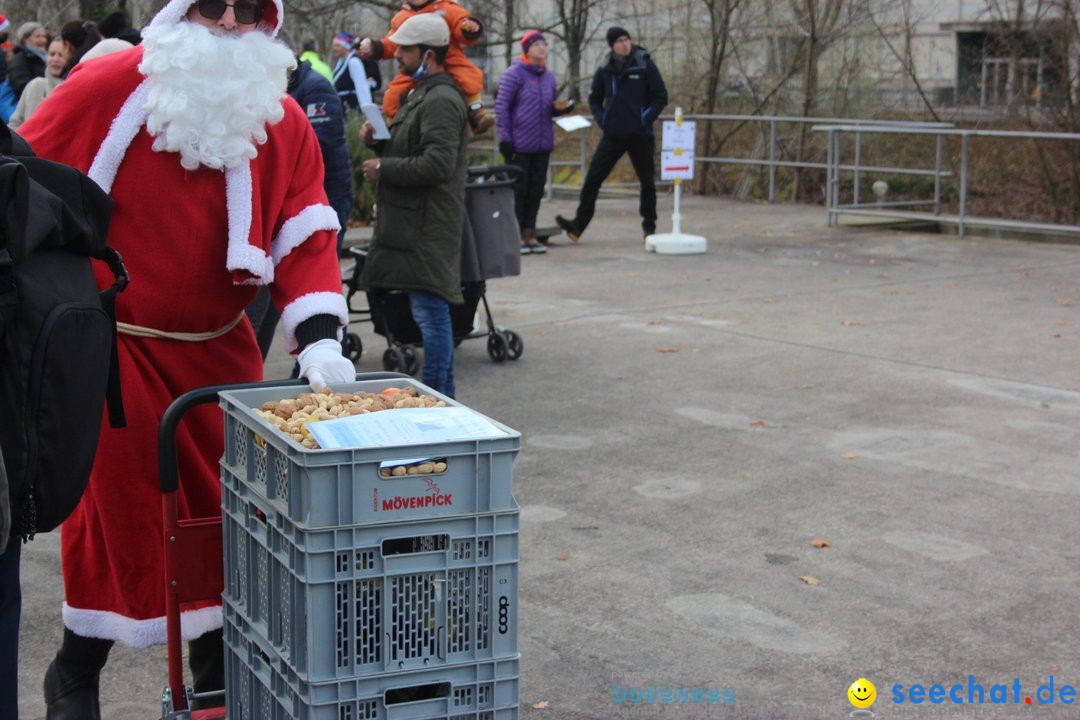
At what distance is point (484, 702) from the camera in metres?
2.47

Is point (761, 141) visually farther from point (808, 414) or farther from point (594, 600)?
point (594, 600)

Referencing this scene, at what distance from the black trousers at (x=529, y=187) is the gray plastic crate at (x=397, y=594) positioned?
428 inches

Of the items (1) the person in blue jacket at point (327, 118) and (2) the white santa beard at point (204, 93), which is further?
(1) the person in blue jacket at point (327, 118)

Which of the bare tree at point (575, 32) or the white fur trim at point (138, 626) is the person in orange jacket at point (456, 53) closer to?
the white fur trim at point (138, 626)

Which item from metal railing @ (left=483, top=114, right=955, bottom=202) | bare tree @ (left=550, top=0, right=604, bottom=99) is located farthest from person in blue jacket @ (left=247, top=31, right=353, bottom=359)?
bare tree @ (left=550, top=0, right=604, bottom=99)

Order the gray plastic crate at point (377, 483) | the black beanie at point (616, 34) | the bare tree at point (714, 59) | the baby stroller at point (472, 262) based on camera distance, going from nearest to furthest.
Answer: the gray plastic crate at point (377, 483) < the baby stroller at point (472, 262) < the black beanie at point (616, 34) < the bare tree at point (714, 59)

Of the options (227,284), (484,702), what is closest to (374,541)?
(484,702)

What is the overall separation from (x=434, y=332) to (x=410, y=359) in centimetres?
98

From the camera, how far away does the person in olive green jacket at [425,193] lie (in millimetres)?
6586

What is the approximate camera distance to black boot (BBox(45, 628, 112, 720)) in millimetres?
3395

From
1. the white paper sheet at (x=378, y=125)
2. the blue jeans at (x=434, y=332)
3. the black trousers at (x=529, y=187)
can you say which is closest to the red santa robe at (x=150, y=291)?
the blue jeans at (x=434, y=332)

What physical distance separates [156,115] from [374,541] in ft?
4.55

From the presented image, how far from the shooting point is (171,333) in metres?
3.41

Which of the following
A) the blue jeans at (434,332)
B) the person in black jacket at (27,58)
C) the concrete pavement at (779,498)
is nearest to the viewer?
the concrete pavement at (779,498)
